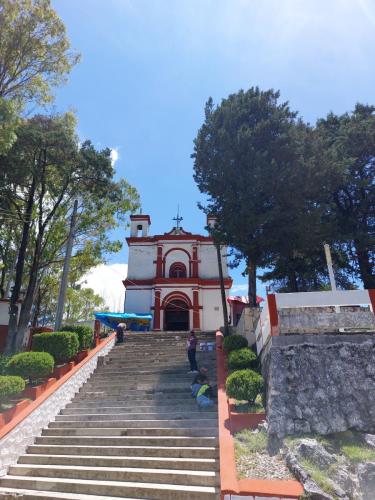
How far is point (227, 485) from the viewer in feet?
17.4

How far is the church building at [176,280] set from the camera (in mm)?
22406

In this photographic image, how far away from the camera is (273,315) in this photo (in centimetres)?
880

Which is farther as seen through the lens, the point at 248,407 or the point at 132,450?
the point at 248,407

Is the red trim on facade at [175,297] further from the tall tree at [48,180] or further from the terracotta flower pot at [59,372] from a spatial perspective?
the terracotta flower pot at [59,372]

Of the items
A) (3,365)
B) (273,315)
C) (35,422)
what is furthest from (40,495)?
(273,315)

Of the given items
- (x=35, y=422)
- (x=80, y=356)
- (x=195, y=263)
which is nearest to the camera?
(x=35, y=422)

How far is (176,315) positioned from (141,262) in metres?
4.45

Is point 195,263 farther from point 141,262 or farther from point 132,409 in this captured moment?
point 132,409

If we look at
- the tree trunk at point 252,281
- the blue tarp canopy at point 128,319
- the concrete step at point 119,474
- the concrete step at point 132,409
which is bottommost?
the concrete step at point 119,474

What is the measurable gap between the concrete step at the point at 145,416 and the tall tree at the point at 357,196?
10209 millimetres

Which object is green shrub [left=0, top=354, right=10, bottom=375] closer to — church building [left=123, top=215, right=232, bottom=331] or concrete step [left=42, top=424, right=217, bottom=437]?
concrete step [left=42, top=424, right=217, bottom=437]

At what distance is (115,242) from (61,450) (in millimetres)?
11846

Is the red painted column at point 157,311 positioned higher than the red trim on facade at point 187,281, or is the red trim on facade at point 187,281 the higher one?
the red trim on facade at point 187,281

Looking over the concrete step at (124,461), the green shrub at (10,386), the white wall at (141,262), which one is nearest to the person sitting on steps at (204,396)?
the concrete step at (124,461)
